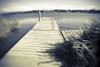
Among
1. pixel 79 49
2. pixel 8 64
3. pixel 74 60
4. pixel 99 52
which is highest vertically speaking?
pixel 99 52

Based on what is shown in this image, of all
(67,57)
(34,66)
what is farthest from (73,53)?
(34,66)

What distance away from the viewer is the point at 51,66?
1.58m

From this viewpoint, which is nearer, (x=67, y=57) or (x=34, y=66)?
(x=34, y=66)

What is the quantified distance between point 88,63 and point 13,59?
1.68m

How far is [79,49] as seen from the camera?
1.76m

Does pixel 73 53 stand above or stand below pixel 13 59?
above

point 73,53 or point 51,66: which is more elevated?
point 73,53

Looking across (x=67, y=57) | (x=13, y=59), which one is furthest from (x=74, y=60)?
(x=13, y=59)

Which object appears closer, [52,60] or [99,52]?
[99,52]

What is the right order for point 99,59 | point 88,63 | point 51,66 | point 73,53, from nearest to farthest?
point 99,59
point 88,63
point 51,66
point 73,53

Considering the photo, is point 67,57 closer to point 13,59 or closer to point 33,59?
point 33,59

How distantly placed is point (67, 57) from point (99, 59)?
703 millimetres

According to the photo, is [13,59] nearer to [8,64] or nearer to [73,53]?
[8,64]

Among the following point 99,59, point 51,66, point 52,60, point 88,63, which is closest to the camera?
point 99,59
